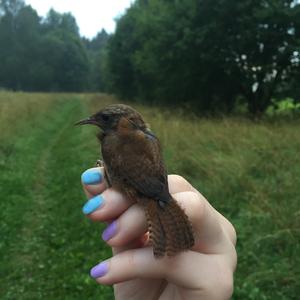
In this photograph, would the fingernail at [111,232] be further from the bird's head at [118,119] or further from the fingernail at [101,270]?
the bird's head at [118,119]

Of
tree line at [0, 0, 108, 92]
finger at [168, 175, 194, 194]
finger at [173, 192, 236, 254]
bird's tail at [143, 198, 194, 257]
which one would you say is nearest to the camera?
bird's tail at [143, 198, 194, 257]

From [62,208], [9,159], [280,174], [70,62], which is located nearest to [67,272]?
[62,208]

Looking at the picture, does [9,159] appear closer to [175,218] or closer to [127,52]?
[175,218]

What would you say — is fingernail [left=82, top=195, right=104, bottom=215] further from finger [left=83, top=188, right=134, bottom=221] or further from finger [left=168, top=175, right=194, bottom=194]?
finger [left=168, top=175, right=194, bottom=194]

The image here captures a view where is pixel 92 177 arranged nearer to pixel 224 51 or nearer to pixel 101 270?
pixel 101 270

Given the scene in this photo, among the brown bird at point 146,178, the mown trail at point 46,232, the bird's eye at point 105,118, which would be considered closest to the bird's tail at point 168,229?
the brown bird at point 146,178

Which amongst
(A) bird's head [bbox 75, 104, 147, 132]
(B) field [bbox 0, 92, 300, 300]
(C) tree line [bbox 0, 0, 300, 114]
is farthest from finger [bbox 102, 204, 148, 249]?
(C) tree line [bbox 0, 0, 300, 114]
